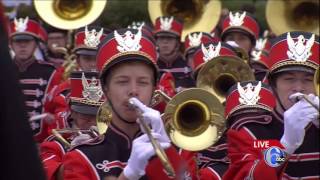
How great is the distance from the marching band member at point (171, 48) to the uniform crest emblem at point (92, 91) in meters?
3.46

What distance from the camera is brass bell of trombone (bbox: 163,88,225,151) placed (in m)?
4.61

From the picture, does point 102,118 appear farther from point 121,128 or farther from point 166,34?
point 166,34

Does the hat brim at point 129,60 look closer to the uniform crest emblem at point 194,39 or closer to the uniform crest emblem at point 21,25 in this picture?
the uniform crest emblem at point 194,39

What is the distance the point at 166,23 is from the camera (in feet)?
34.4

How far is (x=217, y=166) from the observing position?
5.25 metres

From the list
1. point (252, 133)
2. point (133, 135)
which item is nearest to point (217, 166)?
point (252, 133)

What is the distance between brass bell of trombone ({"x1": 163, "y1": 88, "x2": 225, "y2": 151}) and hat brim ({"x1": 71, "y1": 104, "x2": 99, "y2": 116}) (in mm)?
901

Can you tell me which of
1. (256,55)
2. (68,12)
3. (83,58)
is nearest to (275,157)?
(83,58)

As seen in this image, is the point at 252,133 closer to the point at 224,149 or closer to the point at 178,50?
the point at 224,149

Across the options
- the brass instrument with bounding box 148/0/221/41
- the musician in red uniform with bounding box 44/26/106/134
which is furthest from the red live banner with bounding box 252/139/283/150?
the brass instrument with bounding box 148/0/221/41

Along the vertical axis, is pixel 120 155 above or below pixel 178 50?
below

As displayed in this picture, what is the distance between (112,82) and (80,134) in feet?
2.83

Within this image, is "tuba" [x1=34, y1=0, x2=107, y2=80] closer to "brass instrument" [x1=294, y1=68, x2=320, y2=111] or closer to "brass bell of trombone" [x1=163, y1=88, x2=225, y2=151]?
"brass bell of trombone" [x1=163, y1=88, x2=225, y2=151]

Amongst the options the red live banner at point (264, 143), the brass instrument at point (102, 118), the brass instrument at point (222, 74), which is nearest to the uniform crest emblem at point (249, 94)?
the red live banner at point (264, 143)
